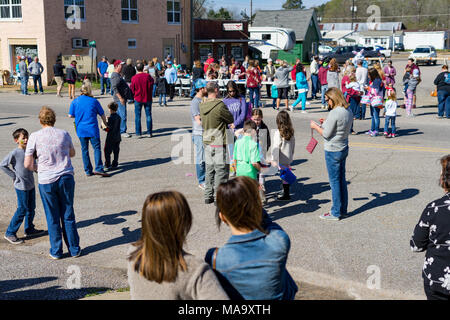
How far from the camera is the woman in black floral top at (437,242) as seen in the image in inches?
149

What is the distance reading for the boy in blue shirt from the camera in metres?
6.99

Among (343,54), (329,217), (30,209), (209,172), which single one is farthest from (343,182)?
(343,54)

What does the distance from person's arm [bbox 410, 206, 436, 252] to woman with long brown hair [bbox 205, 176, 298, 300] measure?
4.60 feet

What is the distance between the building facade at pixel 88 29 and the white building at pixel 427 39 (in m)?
62.7

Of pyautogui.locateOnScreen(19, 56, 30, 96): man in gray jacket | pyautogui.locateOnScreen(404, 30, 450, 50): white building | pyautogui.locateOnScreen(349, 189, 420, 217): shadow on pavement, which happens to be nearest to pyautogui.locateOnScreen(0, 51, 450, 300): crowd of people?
pyautogui.locateOnScreen(349, 189, 420, 217): shadow on pavement

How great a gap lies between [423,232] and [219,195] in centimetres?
179

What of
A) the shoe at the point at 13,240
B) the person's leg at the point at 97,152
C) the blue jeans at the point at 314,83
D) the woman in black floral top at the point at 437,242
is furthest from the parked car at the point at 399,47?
the woman in black floral top at the point at 437,242

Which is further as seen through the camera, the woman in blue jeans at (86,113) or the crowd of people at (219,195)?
the woman in blue jeans at (86,113)

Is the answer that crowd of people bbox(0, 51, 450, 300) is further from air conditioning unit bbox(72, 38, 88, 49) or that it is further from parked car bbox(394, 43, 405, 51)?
parked car bbox(394, 43, 405, 51)

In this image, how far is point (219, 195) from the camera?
10.3 feet

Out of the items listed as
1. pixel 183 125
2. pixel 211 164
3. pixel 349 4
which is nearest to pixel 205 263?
pixel 211 164

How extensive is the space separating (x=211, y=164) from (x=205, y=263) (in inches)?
216

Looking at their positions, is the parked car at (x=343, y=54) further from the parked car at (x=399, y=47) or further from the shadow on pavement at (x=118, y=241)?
the shadow on pavement at (x=118, y=241)
